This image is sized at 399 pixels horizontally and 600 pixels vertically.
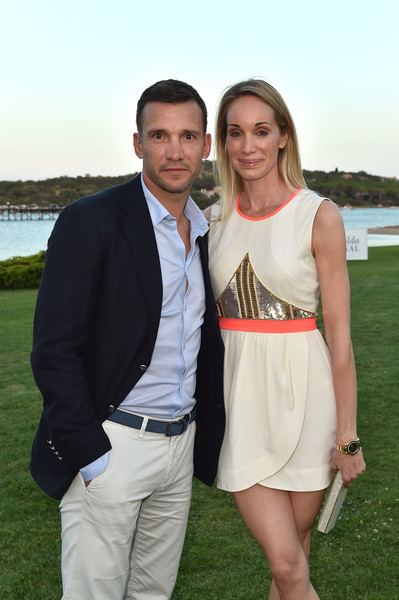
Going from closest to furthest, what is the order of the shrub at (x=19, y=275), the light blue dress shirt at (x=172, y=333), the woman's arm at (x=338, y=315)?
the light blue dress shirt at (x=172, y=333) → the woman's arm at (x=338, y=315) → the shrub at (x=19, y=275)

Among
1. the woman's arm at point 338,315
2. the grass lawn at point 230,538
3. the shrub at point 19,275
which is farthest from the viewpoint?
the shrub at point 19,275

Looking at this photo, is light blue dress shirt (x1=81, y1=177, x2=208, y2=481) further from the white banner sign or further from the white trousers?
the white banner sign

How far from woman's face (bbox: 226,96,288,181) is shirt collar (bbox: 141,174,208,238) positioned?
302 millimetres

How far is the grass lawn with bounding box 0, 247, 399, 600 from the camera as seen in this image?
14.9 feet

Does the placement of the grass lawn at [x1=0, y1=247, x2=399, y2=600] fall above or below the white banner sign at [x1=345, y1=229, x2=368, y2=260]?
below

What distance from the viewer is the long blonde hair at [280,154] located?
3.31 meters

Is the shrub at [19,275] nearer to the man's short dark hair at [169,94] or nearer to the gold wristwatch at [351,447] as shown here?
the man's short dark hair at [169,94]

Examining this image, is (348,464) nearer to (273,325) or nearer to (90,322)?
(273,325)

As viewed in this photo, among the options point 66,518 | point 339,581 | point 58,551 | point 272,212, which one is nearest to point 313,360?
point 272,212

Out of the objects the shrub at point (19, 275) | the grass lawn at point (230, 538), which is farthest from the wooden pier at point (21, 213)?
the grass lawn at point (230, 538)

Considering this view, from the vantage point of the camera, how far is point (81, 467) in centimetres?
280

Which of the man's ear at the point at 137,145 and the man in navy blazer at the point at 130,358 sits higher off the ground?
the man's ear at the point at 137,145

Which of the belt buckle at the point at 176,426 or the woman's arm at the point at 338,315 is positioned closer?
the belt buckle at the point at 176,426

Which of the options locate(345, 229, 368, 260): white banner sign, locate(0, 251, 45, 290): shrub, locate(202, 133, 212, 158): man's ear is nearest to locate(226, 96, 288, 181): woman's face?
locate(202, 133, 212, 158): man's ear
